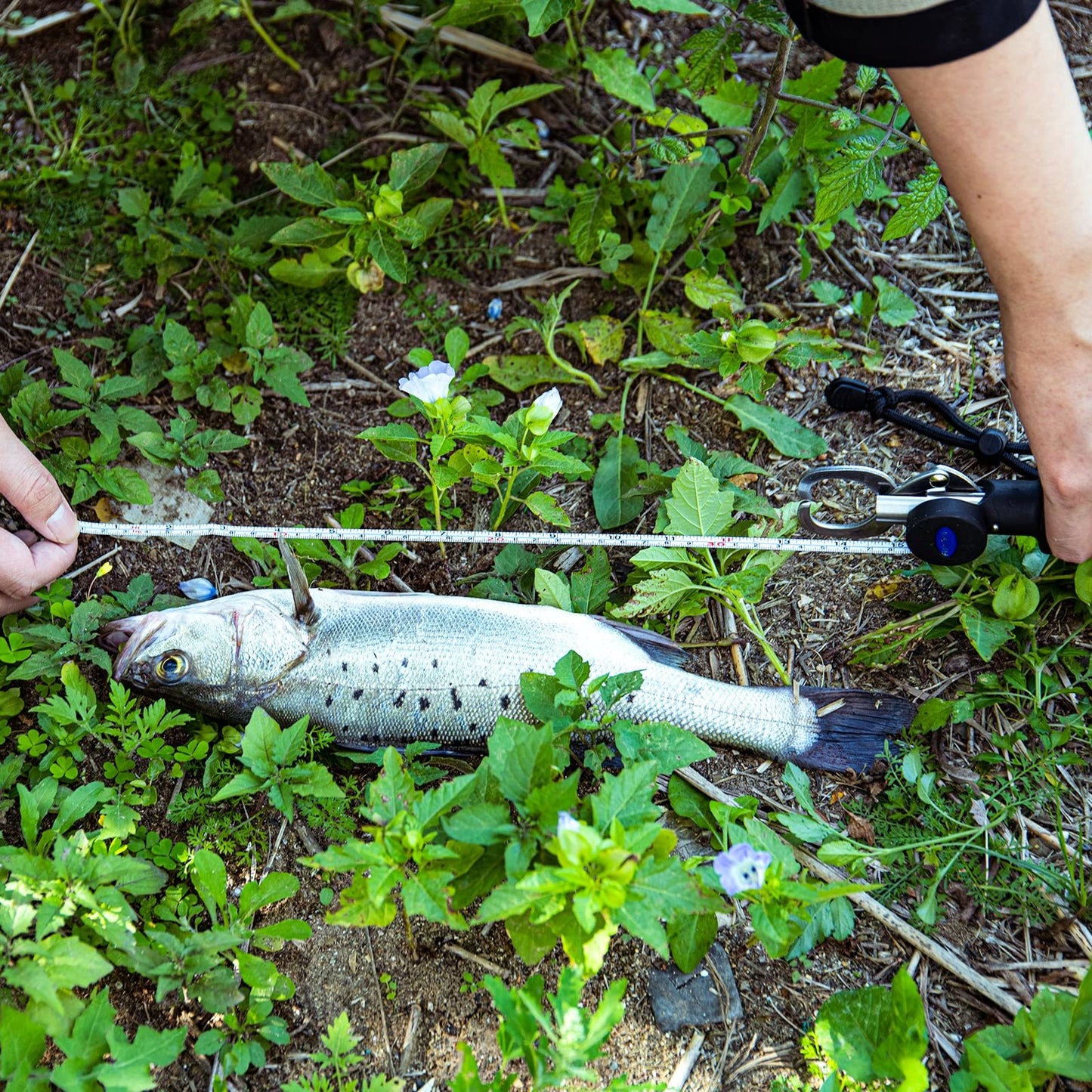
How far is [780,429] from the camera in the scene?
12.7ft

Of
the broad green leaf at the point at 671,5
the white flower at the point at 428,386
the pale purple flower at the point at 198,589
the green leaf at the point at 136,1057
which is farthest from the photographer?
the pale purple flower at the point at 198,589

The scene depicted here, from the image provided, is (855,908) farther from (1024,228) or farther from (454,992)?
(1024,228)

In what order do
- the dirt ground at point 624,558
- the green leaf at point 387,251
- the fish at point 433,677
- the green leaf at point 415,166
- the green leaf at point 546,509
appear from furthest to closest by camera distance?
the green leaf at point 415,166 → the green leaf at point 387,251 → the green leaf at point 546,509 → the fish at point 433,677 → the dirt ground at point 624,558

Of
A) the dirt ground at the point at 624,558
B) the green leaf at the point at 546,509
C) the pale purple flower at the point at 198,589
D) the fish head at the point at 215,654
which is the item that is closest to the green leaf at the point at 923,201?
the dirt ground at the point at 624,558

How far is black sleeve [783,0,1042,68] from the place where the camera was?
2193 millimetres

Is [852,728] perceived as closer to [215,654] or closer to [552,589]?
[552,589]

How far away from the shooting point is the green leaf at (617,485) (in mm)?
3822

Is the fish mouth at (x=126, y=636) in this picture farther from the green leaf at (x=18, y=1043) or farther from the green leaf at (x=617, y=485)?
the green leaf at (x=617, y=485)

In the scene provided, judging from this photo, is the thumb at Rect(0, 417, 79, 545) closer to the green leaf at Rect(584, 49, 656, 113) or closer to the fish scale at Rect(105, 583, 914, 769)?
the fish scale at Rect(105, 583, 914, 769)

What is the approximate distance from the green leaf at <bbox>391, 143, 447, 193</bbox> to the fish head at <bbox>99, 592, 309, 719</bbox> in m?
1.85

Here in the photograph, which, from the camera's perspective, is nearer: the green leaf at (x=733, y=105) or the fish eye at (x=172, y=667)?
the fish eye at (x=172, y=667)

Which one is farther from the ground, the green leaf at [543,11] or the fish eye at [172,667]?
the green leaf at [543,11]

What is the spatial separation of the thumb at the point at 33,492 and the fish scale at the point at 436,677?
1.51ft

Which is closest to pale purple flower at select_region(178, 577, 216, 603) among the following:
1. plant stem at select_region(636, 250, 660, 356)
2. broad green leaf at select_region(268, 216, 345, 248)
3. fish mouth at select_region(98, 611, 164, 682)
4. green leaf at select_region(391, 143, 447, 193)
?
fish mouth at select_region(98, 611, 164, 682)
